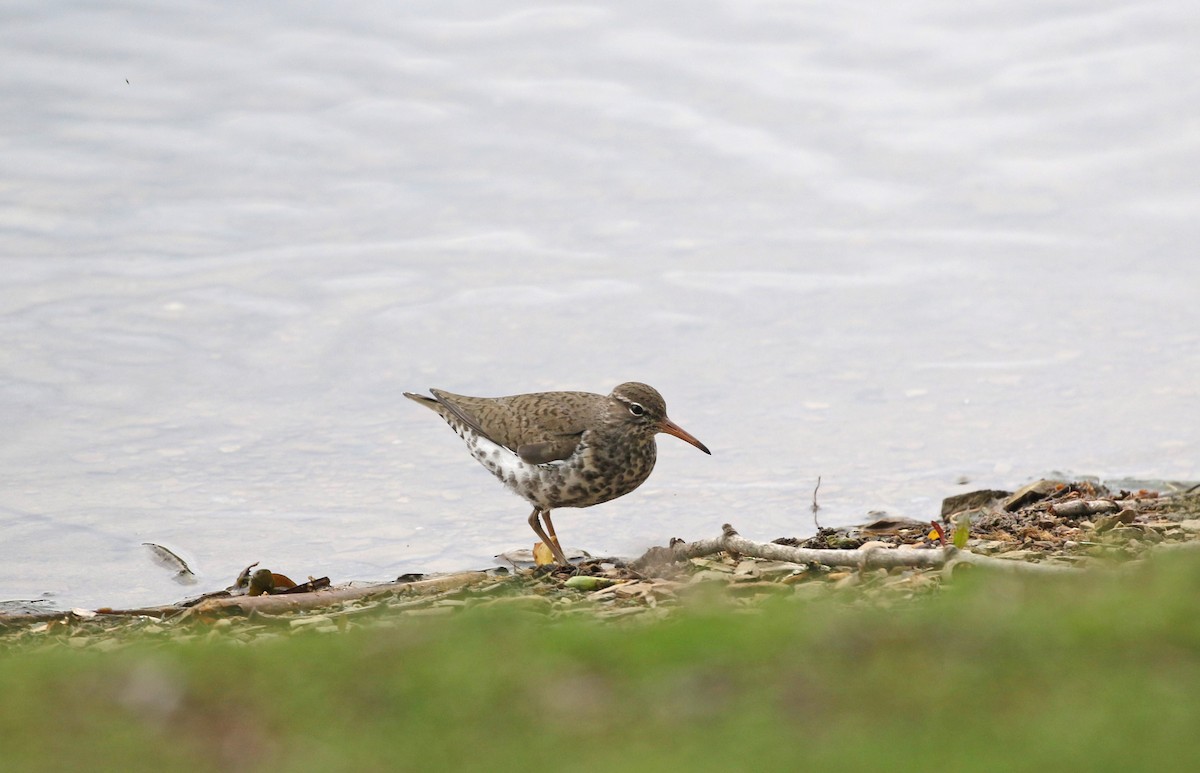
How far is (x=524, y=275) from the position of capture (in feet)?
57.1

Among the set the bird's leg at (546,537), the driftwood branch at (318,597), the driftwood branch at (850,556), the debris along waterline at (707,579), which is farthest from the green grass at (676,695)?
the bird's leg at (546,537)

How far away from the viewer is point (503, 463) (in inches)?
472

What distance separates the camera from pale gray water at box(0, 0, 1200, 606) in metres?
13.5

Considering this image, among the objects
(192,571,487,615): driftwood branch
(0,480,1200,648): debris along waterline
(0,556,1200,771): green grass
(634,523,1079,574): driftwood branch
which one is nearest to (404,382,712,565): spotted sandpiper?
(0,480,1200,648): debris along waterline

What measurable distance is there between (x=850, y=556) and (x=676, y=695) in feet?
11.3

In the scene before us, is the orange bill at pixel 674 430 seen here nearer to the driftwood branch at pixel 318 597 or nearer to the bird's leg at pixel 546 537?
the bird's leg at pixel 546 537

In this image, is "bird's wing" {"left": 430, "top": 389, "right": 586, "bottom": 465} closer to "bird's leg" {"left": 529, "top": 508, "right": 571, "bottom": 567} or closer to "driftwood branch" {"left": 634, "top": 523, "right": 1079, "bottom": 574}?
"bird's leg" {"left": 529, "top": 508, "right": 571, "bottom": 567}

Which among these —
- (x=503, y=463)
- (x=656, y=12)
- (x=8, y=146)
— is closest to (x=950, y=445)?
(x=503, y=463)

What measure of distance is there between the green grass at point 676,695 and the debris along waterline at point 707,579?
1610 millimetres

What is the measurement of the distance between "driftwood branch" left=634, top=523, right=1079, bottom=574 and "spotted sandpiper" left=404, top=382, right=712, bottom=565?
1647 mm

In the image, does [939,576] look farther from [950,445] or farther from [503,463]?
[950,445]

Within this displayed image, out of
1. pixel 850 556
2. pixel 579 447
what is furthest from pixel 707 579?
pixel 579 447

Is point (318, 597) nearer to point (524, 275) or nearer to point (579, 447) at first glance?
point (579, 447)

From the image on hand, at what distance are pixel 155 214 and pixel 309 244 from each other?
1994mm
